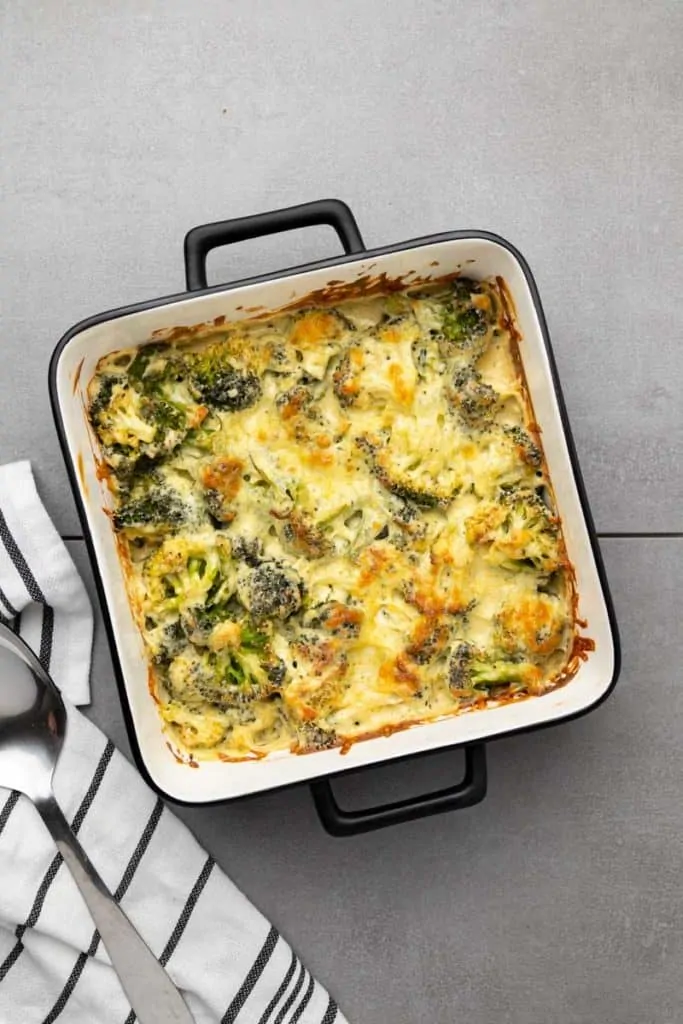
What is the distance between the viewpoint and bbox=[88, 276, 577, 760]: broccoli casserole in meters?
1.53

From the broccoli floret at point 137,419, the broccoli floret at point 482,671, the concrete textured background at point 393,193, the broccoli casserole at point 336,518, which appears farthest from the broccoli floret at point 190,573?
the broccoli floret at point 482,671

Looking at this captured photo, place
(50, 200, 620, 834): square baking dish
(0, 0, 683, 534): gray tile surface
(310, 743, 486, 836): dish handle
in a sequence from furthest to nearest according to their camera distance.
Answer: (0, 0, 683, 534): gray tile surface
(310, 743, 486, 836): dish handle
(50, 200, 620, 834): square baking dish

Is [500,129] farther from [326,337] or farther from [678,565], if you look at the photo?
[678,565]

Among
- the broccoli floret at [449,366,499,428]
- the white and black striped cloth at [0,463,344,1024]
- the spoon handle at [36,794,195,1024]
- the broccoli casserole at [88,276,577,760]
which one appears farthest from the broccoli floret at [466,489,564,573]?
the spoon handle at [36,794,195,1024]

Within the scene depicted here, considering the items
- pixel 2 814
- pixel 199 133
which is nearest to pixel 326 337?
pixel 199 133

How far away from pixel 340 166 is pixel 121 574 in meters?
0.76

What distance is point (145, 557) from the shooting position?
1.57m

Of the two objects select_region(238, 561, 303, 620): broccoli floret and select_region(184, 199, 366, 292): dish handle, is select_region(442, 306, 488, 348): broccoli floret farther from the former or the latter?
select_region(238, 561, 303, 620): broccoli floret

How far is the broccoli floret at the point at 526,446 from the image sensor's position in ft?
5.03

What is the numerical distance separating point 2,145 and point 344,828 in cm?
123

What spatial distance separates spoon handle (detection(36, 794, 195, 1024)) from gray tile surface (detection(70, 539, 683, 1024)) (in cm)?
19

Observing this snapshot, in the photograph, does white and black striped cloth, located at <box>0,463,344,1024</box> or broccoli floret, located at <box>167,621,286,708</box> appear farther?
white and black striped cloth, located at <box>0,463,344,1024</box>

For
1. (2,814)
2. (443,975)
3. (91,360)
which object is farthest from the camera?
(443,975)

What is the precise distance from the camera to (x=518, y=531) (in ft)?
4.99
